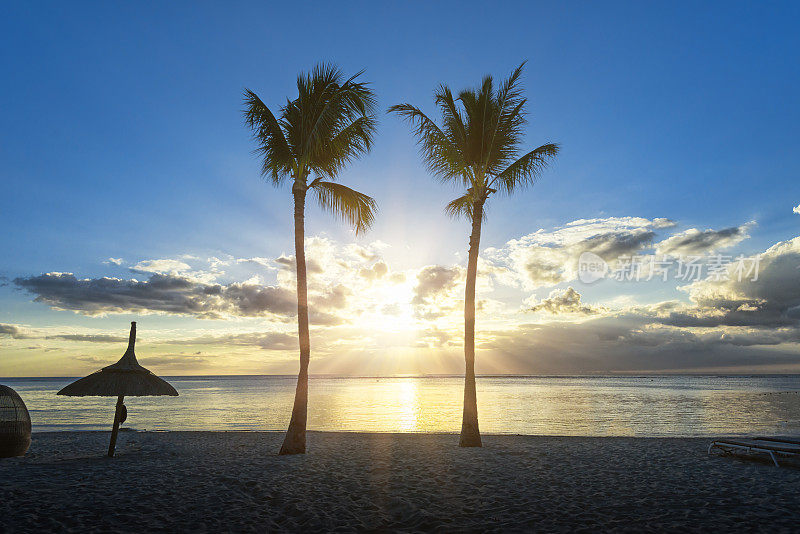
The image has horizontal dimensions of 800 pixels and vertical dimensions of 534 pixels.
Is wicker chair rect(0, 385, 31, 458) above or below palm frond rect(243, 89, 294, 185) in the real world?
below

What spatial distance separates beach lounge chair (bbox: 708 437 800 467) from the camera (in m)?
12.4

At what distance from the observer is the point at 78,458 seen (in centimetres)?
1408

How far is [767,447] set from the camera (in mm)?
12812

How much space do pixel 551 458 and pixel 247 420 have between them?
80.3ft

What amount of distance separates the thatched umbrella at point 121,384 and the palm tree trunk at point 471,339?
903 centimetres

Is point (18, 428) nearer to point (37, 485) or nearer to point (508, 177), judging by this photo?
point (37, 485)

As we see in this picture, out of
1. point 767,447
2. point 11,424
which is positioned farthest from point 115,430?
point 767,447

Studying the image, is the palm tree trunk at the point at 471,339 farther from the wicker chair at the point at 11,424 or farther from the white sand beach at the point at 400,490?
the wicker chair at the point at 11,424

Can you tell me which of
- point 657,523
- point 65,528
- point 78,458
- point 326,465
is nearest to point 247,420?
point 78,458

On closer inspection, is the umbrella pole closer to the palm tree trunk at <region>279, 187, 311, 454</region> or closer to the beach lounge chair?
the palm tree trunk at <region>279, 187, 311, 454</region>

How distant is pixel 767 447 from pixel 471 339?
8.63 meters

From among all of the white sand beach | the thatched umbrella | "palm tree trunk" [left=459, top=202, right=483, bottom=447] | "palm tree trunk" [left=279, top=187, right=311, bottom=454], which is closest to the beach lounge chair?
the white sand beach

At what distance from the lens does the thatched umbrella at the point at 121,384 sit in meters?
13.5

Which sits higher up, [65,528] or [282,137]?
[282,137]
